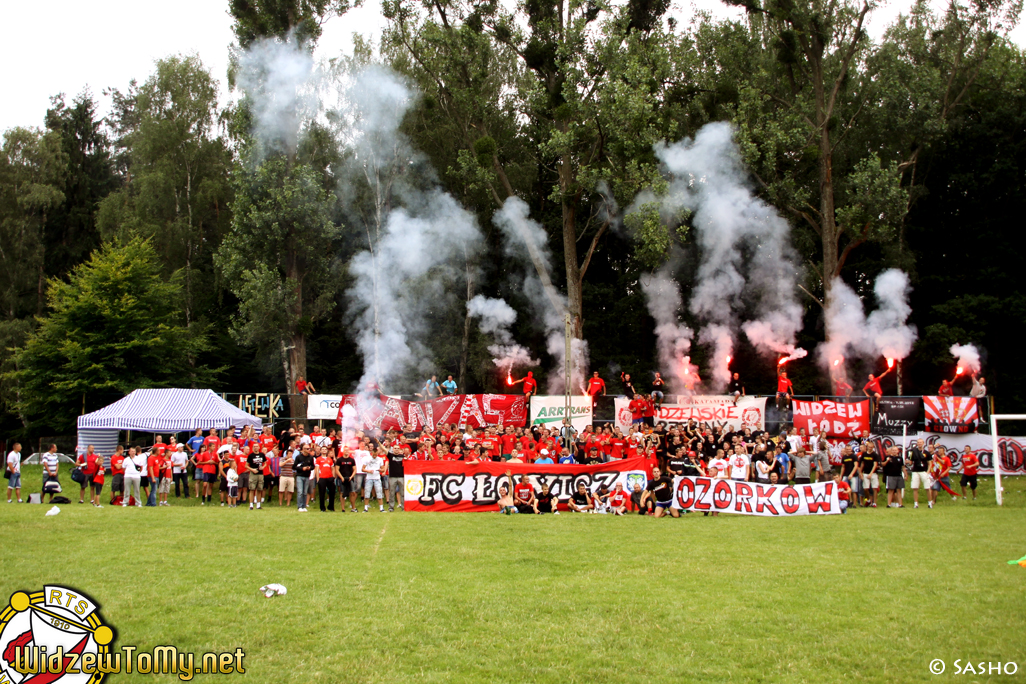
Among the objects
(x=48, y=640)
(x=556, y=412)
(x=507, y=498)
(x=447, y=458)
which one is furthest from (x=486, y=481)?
(x=48, y=640)

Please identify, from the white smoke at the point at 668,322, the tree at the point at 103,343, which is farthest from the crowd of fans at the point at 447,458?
the white smoke at the point at 668,322

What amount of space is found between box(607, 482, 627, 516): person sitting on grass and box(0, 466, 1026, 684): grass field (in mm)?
2050

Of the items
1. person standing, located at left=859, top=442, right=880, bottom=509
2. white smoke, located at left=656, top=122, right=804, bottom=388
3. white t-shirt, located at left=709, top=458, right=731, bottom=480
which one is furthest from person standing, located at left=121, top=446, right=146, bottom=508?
white smoke, located at left=656, top=122, right=804, bottom=388

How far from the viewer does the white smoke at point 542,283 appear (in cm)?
2602

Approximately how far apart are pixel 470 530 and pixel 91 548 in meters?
5.05

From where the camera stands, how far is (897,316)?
89.7ft

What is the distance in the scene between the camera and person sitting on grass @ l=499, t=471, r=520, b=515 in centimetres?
1416

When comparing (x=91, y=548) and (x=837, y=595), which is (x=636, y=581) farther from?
(x=91, y=548)

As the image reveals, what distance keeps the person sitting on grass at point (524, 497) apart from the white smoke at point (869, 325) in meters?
13.3

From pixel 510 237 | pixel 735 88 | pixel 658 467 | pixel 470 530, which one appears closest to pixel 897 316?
pixel 735 88

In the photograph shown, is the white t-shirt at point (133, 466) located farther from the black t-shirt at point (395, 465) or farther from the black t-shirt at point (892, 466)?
the black t-shirt at point (892, 466)

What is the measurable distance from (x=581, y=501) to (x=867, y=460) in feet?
19.4

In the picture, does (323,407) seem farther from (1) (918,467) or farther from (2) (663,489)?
(1) (918,467)

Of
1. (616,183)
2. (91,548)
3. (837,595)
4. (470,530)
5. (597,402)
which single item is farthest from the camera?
(616,183)
